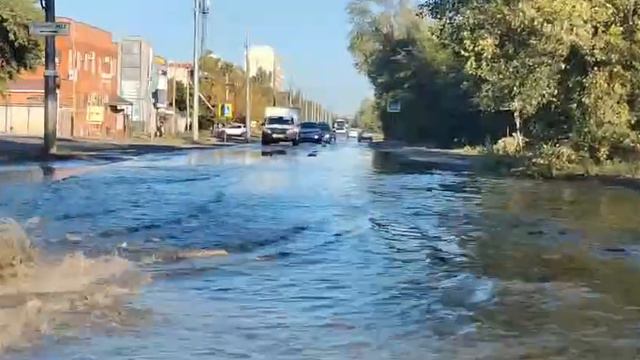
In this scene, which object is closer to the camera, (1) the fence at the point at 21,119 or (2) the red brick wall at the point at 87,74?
(1) the fence at the point at 21,119

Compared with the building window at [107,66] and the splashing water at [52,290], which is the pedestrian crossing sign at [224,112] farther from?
the splashing water at [52,290]

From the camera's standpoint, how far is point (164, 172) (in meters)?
33.4

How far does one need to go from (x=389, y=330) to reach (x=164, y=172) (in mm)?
24824

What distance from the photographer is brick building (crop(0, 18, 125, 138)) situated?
261ft

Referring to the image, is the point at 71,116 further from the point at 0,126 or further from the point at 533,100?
the point at 533,100

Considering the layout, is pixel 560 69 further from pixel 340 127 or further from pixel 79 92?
pixel 340 127

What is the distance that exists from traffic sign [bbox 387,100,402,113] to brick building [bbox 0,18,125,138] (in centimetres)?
2319

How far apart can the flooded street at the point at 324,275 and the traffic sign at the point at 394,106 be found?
7146 centimetres

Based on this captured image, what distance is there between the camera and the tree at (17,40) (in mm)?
39438

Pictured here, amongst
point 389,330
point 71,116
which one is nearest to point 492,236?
point 389,330

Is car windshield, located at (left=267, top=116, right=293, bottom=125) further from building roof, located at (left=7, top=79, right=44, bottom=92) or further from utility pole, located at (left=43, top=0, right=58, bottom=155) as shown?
utility pole, located at (left=43, top=0, right=58, bottom=155)

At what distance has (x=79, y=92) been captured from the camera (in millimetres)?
85188

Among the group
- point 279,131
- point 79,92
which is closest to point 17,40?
point 279,131

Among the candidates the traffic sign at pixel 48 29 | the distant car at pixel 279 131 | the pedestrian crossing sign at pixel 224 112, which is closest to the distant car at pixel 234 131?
the pedestrian crossing sign at pixel 224 112
